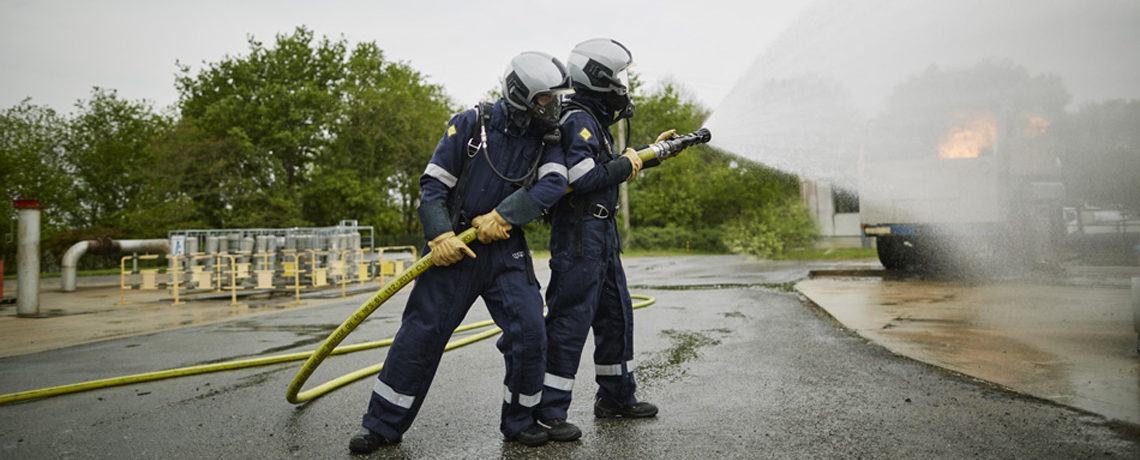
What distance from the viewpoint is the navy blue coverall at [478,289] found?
302 centimetres

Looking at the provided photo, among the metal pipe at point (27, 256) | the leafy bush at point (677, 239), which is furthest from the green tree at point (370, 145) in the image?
the metal pipe at point (27, 256)

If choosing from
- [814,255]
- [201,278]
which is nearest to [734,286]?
[201,278]

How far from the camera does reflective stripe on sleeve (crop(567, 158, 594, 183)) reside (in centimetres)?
326

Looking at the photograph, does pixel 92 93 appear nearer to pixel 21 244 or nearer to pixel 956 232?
pixel 21 244

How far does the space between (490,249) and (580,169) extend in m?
0.61

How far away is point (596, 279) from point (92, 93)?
3981 cm

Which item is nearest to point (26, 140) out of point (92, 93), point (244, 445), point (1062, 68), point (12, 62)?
point (92, 93)

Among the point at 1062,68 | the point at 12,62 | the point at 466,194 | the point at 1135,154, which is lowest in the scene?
the point at 466,194

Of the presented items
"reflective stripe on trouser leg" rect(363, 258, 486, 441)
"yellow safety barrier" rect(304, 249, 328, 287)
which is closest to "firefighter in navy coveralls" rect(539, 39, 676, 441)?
"reflective stripe on trouser leg" rect(363, 258, 486, 441)

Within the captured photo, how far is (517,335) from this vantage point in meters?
3.07

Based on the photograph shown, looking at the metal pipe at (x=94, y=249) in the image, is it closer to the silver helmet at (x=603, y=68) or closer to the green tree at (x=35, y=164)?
the green tree at (x=35, y=164)

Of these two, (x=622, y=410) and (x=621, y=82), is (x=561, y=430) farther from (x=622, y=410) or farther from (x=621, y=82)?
(x=621, y=82)

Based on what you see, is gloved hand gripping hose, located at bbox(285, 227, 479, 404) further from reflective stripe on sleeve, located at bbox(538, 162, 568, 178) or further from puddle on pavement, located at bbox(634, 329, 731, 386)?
puddle on pavement, located at bbox(634, 329, 731, 386)

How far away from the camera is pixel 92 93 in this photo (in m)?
33.3
